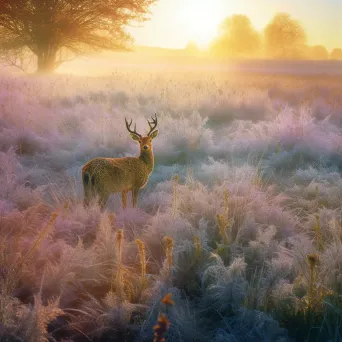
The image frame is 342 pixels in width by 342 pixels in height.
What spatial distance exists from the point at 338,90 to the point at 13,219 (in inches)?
559

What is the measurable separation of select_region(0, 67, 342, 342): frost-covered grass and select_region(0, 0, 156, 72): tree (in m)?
9.73

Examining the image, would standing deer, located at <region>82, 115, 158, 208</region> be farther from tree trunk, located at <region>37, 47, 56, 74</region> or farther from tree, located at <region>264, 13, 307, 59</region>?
tree, located at <region>264, 13, 307, 59</region>

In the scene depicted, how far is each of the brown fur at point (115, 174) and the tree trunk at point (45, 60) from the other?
16.4 metres

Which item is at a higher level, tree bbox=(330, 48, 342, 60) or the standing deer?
tree bbox=(330, 48, 342, 60)

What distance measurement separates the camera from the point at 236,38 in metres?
63.0

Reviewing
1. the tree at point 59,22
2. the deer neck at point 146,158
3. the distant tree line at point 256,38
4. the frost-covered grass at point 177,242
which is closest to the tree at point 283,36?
the distant tree line at point 256,38

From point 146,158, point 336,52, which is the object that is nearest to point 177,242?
point 146,158

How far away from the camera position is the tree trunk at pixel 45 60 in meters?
19.2

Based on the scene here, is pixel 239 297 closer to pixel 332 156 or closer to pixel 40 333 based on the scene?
pixel 40 333

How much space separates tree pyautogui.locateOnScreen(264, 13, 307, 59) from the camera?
208 feet

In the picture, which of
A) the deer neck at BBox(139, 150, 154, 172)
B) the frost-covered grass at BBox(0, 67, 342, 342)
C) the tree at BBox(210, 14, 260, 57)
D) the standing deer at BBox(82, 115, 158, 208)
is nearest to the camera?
the frost-covered grass at BBox(0, 67, 342, 342)

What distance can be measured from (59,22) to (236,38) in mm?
51063

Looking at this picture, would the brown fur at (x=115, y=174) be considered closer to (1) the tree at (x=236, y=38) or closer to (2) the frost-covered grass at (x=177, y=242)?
(2) the frost-covered grass at (x=177, y=242)

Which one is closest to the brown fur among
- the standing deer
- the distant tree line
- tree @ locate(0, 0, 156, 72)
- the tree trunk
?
the standing deer
